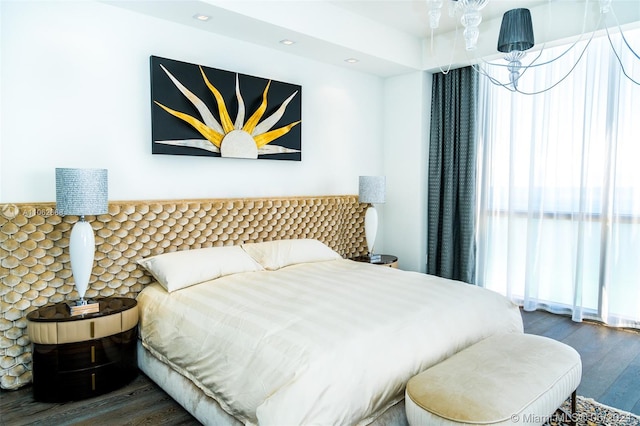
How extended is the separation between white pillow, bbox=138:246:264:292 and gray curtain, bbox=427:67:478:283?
222 cm

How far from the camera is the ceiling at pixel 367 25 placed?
307 centimetres

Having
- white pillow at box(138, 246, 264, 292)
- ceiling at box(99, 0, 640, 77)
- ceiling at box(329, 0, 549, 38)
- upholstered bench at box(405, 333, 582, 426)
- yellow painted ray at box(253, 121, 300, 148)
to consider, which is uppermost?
ceiling at box(329, 0, 549, 38)

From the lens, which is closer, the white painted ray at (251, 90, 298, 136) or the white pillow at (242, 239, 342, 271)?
the white pillow at (242, 239, 342, 271)

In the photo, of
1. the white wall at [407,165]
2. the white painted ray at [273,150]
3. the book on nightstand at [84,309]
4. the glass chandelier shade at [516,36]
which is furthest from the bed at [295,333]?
the white wall at [407,165]

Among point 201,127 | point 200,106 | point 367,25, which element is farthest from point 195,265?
point 367,25

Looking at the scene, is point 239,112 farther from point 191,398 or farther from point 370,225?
point 191,398

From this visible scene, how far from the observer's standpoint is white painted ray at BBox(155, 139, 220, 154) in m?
3.20

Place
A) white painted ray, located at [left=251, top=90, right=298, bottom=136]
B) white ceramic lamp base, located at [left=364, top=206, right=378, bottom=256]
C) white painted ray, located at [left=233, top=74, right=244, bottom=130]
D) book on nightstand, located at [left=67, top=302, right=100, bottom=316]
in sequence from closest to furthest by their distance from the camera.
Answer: book on nightstand, located at [left=67, top=302, right=100, bottom=316] → white painted ray, located at [left=233, top=74, right=244, bottom=130] → white painted ray, located at [left=251, top=90, right=298, bottom=136] → white ceramic lamp base, located at [left=364, top=206, right=378, bottom=256]

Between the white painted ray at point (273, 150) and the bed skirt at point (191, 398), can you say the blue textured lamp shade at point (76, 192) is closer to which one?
the bed skirt at point (191, 398)

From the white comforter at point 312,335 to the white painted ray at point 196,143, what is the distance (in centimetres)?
105

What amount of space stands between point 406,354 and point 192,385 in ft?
3.68

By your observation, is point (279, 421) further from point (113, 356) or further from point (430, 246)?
point (430, 246)

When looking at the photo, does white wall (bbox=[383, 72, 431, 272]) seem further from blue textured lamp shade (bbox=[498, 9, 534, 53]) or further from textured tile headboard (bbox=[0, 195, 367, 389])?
blue textured lamp shade (bbox=[498, 9, 534, 53])

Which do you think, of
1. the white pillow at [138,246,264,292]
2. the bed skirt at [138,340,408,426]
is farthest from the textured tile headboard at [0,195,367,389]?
the bed skirt at [138,340,408,426]
